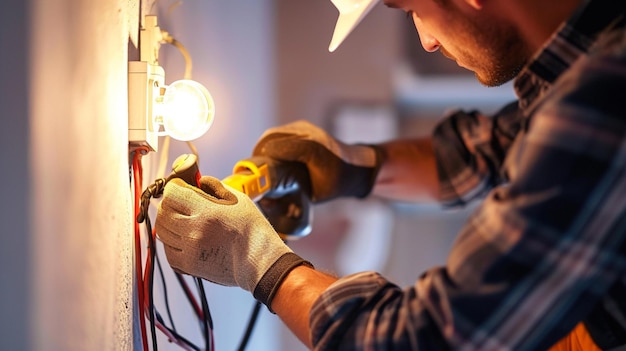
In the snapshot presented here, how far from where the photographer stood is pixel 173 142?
119 cm

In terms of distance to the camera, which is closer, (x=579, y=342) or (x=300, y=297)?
(x=300, y=297)

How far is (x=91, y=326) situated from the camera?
0.82m

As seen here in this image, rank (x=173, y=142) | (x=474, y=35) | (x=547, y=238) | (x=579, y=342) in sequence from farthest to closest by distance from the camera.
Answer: (x=173, y=142)
(x=579, y=342)
(x=474, y=35)
(x=547, y=238)

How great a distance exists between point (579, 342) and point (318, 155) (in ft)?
1.78

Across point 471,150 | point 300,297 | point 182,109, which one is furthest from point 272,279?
point 471,150

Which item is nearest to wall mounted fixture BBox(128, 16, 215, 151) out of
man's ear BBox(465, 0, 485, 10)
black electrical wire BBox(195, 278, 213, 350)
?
black electrical wire BBox(195, 278, 213, 350)

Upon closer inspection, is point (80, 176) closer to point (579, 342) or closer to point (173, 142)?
point (173, 142)

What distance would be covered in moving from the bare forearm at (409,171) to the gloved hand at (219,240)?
1.85 feet

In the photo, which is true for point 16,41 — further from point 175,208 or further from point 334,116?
point 334,116

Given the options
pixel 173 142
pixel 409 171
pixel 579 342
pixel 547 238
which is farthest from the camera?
pixel 409 171

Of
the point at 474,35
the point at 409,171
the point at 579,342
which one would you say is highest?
the point at 474,35

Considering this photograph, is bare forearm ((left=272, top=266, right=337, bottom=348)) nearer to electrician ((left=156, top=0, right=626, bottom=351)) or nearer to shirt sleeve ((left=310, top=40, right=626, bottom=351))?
electrician ((left=156, top=0, right=626, bottom=351))

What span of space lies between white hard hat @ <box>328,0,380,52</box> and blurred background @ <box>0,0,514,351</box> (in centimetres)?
28

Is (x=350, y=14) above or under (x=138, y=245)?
above
